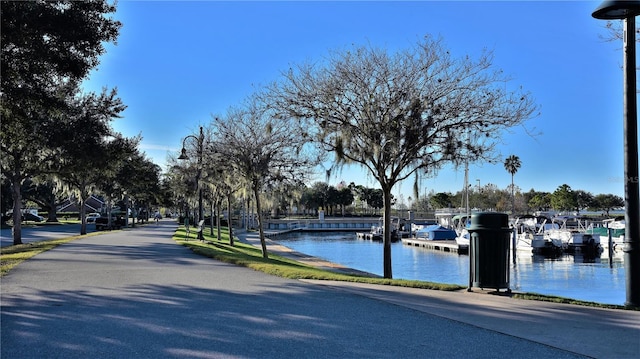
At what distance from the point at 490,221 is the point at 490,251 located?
58 centimetres

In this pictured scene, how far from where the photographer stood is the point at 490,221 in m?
10.7

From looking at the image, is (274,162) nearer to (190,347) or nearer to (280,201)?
(280,201)

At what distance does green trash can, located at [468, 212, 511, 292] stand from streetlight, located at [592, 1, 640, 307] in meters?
2.12

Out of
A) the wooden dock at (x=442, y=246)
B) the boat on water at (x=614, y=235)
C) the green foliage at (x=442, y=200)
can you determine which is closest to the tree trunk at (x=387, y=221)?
the boat on water at (x=614, y=235)

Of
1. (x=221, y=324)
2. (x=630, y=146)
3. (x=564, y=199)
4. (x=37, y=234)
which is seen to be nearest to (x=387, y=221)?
(x=630, y=146)

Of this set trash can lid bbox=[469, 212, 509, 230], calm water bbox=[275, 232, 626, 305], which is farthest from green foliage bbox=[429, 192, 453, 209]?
trash can lid bbox=[469, 212, 509, 230]

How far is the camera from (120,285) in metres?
10.8

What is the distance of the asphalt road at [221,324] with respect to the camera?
6035 mm

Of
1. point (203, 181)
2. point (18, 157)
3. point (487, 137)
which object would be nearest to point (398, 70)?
point (487, 137)

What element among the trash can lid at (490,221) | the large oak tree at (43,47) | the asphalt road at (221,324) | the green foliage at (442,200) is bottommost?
the asphalt road at (221,324)

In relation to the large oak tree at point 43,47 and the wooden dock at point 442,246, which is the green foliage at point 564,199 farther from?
the large oak tree at point 43,47

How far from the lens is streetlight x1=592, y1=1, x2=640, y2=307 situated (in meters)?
8.94

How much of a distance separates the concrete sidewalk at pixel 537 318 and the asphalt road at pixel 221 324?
34cm

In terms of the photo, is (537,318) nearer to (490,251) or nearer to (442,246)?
(490,251)
